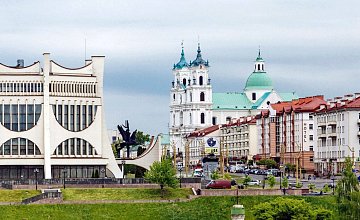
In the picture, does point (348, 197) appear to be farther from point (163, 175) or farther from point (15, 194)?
point (15, 194)

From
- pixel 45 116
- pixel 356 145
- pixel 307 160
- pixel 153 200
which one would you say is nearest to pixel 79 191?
pixel 153 200

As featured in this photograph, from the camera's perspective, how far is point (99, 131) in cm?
13125

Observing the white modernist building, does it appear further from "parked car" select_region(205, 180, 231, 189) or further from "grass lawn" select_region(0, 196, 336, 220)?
"grass lawn" select_region(0, 196, 336, 220)

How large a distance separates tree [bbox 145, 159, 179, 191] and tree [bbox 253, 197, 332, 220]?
54.8 feet

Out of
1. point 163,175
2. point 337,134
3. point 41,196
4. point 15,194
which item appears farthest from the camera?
point 337,134

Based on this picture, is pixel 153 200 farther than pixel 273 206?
Yes

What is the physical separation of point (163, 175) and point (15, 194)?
42.9 ft

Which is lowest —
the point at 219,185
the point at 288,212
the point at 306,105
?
the point at 288,212

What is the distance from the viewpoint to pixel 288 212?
313 ft

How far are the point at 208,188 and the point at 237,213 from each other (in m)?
51.0

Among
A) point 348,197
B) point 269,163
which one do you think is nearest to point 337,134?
point 269,163

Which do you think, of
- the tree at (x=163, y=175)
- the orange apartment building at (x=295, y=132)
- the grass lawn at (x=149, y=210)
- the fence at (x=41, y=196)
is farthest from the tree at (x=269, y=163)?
the fence at (x=41, y=196)

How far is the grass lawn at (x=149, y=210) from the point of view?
102m

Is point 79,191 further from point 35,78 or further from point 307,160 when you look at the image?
point 307,160
